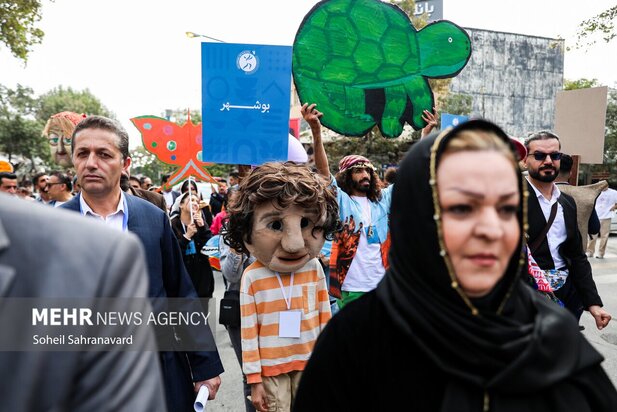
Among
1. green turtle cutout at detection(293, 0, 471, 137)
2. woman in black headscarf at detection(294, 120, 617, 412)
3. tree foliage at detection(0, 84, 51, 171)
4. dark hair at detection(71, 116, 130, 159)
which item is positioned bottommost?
woman in black headscarf at detection(294, 120, 617, 412)

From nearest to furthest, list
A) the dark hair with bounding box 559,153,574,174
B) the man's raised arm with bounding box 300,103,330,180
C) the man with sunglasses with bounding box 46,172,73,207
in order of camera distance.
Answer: the man's raised arm with bounding box 300,103,330,180, the dark hair with bounding box 559,153,574,174, the man with sunglasses with bounding box 46,172,73,207

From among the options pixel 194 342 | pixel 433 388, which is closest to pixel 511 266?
pixel 433 388

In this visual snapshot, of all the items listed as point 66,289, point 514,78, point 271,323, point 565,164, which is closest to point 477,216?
point 66,289

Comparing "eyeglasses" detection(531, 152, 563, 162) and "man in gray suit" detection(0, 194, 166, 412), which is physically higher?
"eyeglasses" detection(531, 152, 563, 162)

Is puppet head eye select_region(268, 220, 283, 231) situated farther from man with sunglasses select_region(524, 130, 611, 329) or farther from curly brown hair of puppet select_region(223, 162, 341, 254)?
man with sunglasses select_region(524, 130, 611, 329)

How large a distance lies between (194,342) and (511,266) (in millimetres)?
1723

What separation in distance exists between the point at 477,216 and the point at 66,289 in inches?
38.8

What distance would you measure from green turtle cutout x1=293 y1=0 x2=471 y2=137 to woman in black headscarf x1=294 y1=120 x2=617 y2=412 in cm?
190

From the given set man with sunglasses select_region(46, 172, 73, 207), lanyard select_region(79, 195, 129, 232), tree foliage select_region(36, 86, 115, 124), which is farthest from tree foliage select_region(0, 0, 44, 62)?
tree foliage select_region(36, 86, 115, 124)

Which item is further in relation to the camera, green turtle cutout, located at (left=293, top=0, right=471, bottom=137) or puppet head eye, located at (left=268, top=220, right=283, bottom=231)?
green turtle cutout, located at (left=293, top=0, right=471, bottom=137)

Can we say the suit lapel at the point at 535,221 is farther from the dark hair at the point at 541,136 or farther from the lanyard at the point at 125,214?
the lanyard at the point at 125,214

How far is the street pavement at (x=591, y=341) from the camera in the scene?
4.42m

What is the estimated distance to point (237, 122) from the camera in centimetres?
336

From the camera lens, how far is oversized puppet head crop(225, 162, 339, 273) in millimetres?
2727
